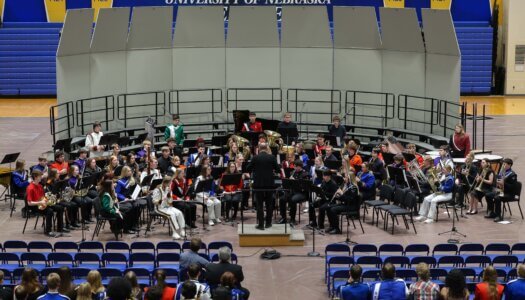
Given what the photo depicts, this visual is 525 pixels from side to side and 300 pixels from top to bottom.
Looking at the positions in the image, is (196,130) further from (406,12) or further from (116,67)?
(406,12)

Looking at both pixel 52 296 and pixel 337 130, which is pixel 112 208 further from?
pixel 337 130

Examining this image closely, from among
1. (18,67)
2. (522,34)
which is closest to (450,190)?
(522,34)

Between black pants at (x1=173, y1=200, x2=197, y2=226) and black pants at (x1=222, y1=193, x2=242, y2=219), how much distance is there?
2.81 feet

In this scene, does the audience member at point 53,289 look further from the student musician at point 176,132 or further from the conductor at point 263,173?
the student musician at point 176,132

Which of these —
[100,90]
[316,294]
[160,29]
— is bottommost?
[316,294]

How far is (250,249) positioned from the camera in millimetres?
19297

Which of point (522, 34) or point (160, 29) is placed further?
point (522, 34)

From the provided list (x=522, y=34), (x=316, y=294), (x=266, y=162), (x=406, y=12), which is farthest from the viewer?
(x=522, y=34)

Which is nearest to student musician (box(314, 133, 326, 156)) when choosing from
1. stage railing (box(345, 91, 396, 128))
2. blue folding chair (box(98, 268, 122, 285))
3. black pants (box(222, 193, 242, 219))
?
black pants (box(222, 193, 242, 219))

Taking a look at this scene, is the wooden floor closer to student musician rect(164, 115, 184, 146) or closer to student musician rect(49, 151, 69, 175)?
student musician rect(49, 151, 69, 175)

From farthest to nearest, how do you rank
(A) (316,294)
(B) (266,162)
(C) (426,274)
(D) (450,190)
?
1. (D) (450,190)
2. (B) (266,162)
3. (A) (316,294)
4. (C) (426,274)

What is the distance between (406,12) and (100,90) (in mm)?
10029

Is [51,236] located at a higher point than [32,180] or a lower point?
lower

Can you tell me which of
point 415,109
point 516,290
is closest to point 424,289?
point 516,290
